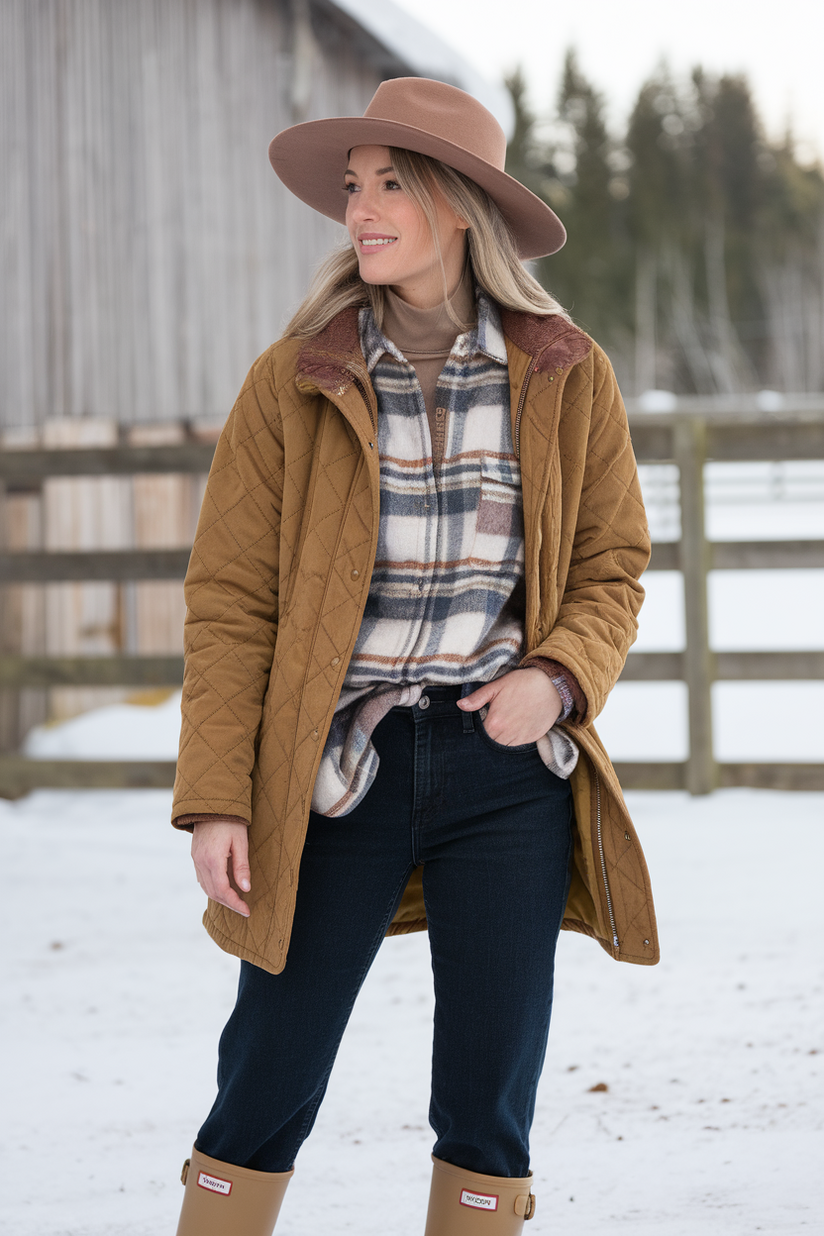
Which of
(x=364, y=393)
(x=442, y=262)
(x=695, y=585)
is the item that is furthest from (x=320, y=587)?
(x=695, y=585)

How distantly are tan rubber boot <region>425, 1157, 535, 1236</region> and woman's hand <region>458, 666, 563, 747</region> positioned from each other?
0.61 metres

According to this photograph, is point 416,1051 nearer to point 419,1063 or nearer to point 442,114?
point 419,1063

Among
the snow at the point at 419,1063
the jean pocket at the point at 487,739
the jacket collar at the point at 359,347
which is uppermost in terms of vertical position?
the jacket collar at the point at 359,347

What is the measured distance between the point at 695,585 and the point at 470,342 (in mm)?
3302

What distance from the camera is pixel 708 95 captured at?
54.3 metres

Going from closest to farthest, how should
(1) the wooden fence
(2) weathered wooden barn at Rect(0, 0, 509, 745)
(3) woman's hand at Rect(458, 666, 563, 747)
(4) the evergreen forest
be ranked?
1. (3) woman's hand at Rect(458, 666, 563, 747)
2. (1) the wooden fence
3. (2) weathered wooden barn at Rect(0, 0, 509, 745)
4. (4) the evergreen forest

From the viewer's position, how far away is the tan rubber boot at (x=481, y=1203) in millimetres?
1691

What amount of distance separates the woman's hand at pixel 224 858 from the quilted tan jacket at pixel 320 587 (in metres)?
0.03

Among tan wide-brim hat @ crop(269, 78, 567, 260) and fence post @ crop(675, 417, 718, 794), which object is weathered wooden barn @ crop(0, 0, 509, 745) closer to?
fence post @ crop(675, 417, 718, 794)

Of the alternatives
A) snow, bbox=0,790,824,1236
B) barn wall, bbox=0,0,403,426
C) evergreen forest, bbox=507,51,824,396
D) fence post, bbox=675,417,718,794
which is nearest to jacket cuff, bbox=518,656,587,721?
snow, bbox=0,790,824,1236

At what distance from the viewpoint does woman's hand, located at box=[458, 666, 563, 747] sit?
165cm

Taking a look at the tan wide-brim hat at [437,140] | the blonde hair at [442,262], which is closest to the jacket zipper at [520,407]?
the blonde hair at [442,262]

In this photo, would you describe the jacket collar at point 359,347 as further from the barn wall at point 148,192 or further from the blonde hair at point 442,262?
the barn wall at point 148,192

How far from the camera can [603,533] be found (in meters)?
1.82
